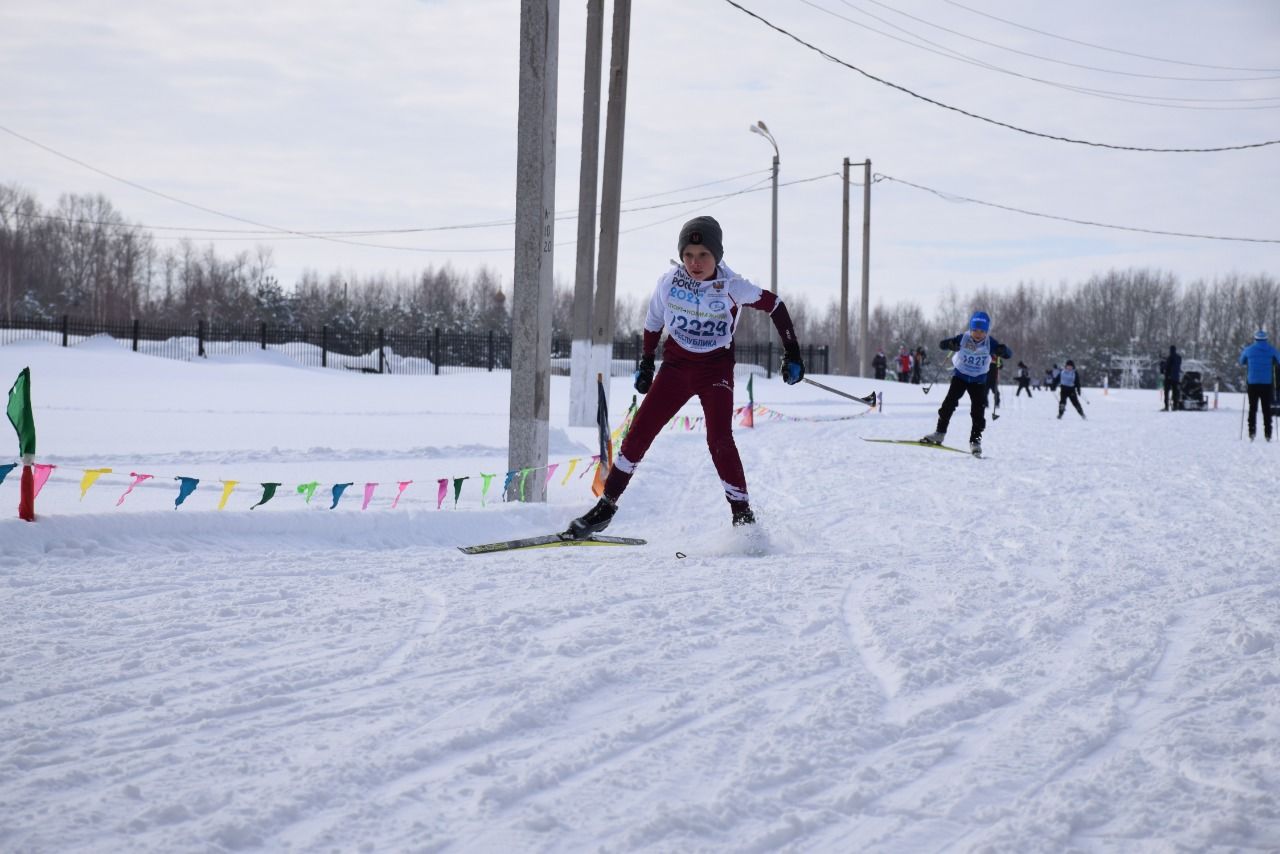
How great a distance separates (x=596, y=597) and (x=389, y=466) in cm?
662

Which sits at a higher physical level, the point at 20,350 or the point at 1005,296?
the point at 1005,296

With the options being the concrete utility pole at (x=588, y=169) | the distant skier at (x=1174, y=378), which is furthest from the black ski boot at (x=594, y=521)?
the distant skier at (x=1174, y=378)

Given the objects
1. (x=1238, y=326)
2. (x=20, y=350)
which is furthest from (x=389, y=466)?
(x=1238, y=326)

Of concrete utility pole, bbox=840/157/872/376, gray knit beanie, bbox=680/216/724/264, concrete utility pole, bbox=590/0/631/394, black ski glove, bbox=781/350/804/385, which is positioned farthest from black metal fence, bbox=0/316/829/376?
gray knit beanie, bbox=680/216/724/264

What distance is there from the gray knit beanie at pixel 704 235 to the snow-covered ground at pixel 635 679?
5.67 ft

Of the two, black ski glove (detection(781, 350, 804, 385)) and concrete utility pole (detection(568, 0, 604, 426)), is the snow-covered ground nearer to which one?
black ski glove (detection(781, 350, 804, 385))

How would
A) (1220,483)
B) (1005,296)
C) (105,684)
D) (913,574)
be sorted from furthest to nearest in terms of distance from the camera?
(1005,296)
(1220,483)
(913,574)
(105,684)

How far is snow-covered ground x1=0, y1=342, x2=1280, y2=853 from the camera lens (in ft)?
8.22

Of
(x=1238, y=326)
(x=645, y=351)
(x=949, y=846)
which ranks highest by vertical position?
(x=1238, y=326)

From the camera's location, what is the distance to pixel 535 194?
26.4ft

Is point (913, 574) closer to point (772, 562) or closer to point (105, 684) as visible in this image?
point (772, 562)

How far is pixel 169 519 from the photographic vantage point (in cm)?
620

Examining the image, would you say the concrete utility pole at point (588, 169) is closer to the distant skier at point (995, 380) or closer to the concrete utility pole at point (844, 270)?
the distant skier at point (995, 380)

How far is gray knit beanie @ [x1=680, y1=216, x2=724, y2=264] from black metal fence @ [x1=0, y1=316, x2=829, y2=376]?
99.1ft
